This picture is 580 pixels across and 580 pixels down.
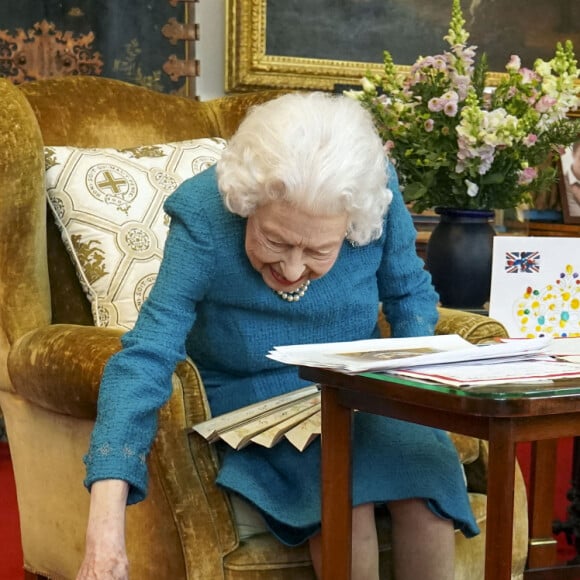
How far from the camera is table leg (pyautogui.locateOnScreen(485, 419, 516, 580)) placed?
48.3 inches

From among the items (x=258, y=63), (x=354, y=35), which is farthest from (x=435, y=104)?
(x=354, y=35)

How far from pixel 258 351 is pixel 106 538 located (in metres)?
0.50

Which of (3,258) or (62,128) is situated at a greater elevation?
(62,128)

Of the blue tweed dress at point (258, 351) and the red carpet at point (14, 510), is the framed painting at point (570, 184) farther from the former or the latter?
the blue tweed dress at point (258, 351)

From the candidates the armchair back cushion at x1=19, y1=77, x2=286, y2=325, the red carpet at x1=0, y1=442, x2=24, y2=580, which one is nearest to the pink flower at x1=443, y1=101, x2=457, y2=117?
the armchair back cushion at x1=19, y1=77, x2=286, y2=325

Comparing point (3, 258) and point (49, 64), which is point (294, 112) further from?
point (49, 64)

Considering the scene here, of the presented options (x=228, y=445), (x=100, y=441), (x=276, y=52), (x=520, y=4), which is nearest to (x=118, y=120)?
(x=228, y=445)

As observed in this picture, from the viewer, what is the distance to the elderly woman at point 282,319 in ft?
5.15

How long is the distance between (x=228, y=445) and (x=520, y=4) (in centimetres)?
304

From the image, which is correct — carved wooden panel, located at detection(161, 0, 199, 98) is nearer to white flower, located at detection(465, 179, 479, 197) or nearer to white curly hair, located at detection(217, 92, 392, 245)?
white flower, located at detection(465, 179, 479, 197)

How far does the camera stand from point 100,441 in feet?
4.87

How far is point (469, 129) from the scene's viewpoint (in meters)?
2.40

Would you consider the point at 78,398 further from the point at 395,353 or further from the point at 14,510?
the point at 14,510

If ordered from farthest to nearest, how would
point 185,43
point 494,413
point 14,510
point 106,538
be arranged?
point 185,43, point 14,510, point 106,538, point 494,413
